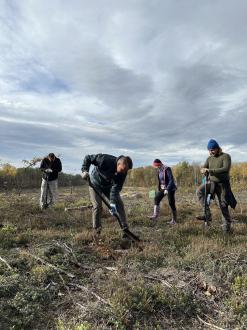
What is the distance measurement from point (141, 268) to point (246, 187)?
29.7m

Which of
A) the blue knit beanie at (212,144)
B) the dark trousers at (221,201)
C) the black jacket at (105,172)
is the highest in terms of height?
the blue knit beanie at (212,144)

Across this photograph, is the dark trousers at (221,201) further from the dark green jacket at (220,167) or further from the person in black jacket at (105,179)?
the person in black jacket at (105,179)

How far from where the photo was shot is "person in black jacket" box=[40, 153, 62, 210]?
10.8 metres

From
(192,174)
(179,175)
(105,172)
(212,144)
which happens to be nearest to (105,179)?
(105,172)

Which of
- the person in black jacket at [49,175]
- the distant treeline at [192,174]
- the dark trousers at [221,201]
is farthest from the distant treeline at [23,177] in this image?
the dark trousers at [221,201]

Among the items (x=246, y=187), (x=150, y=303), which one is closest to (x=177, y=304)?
(x=150, y=303)

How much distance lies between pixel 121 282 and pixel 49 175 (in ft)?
23.0

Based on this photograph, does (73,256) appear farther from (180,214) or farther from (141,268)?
(180,214)

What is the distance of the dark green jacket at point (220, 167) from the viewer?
296 inches

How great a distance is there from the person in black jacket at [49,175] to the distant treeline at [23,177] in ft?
45.7

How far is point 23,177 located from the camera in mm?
35031

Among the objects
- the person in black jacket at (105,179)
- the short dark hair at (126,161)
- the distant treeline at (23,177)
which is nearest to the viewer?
the short dark hair at (126,161)

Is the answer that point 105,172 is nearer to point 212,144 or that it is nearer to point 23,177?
point 212,144

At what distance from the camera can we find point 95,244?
20.6ft
